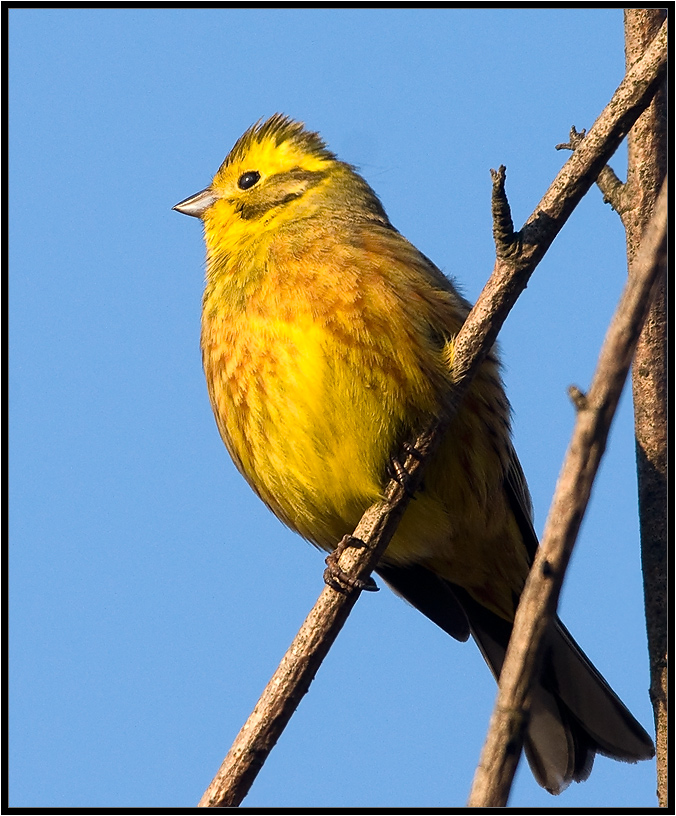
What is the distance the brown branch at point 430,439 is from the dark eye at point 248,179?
2.00 meters

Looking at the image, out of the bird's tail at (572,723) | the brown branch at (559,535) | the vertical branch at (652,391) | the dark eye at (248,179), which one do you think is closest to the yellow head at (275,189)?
the dark eye at (248,179)

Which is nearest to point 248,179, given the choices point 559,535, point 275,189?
point 275,189

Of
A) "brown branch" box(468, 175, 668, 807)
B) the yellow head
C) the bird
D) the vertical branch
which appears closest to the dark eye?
the yellow head

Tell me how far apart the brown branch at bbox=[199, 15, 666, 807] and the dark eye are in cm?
200

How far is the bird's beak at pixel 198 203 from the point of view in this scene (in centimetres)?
568

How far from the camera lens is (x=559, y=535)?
2502 mm

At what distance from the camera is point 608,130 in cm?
358

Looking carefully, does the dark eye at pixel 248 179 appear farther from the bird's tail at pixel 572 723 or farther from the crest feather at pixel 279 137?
the bird's tail at pixel 572 723

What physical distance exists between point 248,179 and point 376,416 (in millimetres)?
1981

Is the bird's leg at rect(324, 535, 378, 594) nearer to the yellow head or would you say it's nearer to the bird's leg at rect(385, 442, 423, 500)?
the bird's leg at rect(385, 442, 423, 500)

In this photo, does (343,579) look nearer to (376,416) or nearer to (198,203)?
(376,416)

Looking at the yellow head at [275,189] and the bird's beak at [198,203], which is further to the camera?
the bird's beak at [198,203]

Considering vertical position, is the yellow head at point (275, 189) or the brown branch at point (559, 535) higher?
the yellow head at point (275, 189)

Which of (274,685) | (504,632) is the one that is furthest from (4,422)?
(504,632)
